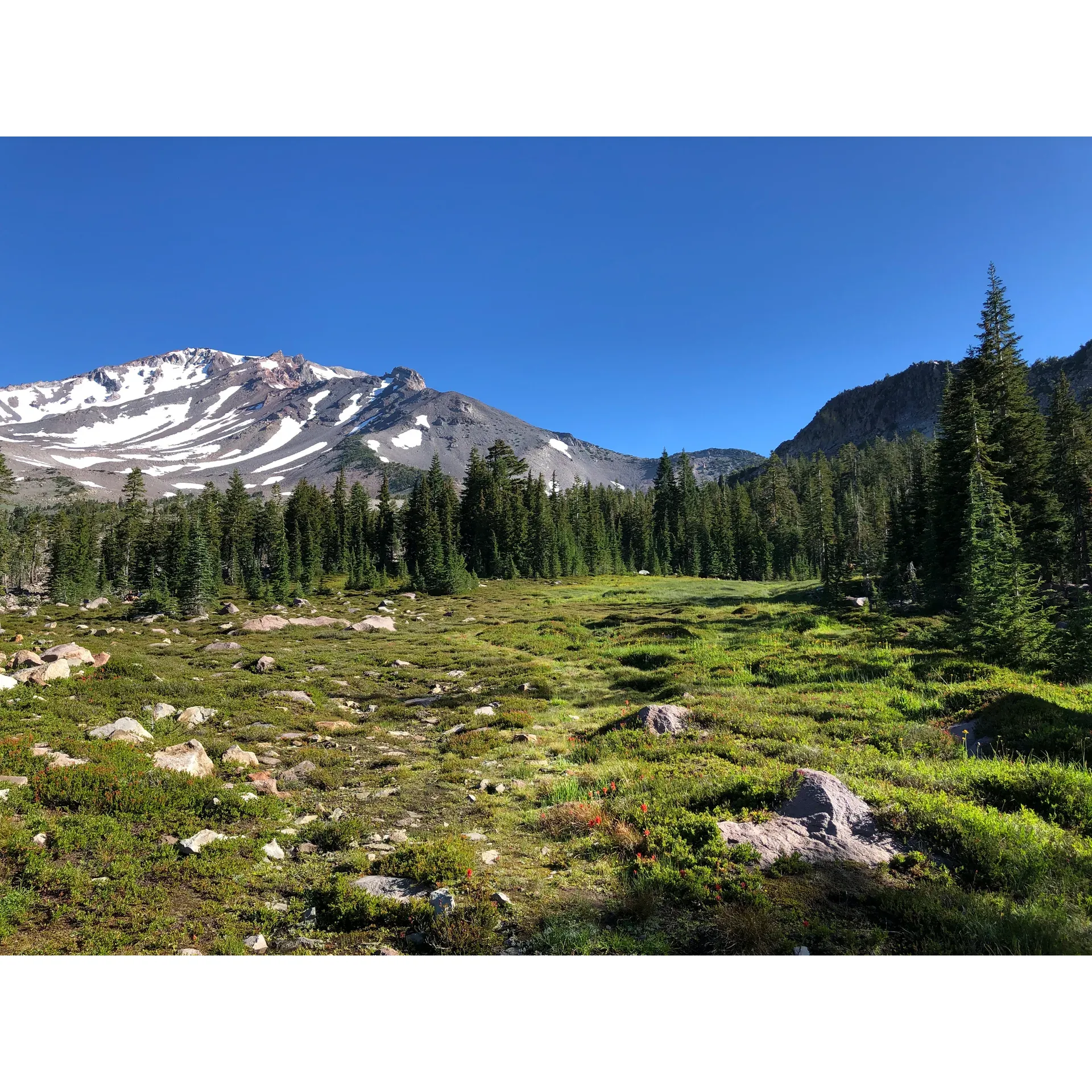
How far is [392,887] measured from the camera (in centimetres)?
685

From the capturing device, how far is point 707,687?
679 inches

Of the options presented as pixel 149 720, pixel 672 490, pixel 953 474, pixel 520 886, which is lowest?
pixel 520 886

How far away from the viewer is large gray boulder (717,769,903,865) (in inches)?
279

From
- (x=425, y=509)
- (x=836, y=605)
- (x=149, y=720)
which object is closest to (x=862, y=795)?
(x=149, y=720)

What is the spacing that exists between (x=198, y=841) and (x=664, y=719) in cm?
990

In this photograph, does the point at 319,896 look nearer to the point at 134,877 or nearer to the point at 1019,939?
the point at 134,877

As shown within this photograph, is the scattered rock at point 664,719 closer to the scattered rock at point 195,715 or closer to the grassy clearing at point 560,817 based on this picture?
the grassy clearing at point 560,817

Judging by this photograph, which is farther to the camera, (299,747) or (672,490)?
(672,490)

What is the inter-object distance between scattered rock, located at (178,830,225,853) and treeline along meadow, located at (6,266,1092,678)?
2155cm

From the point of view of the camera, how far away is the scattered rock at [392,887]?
6.62m

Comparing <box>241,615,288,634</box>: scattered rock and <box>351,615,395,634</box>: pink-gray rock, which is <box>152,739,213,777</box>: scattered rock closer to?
<box>351,615,395,634</box>: pink-gray rock

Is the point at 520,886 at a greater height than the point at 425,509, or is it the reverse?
the point at 425,509

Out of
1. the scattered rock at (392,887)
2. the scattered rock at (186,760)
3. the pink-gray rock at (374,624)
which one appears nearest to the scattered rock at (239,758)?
the scattered rock at (186,760)

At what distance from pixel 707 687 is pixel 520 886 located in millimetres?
11775
